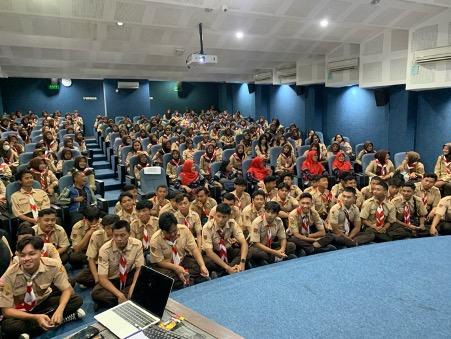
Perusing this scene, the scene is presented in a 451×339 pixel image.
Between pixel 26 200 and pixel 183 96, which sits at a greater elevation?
pixel 183 96

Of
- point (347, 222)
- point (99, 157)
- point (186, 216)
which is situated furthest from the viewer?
point (99, 157)

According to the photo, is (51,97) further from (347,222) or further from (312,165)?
(347,222)

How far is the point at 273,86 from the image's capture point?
547 inches

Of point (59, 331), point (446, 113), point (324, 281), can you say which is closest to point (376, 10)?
point (446, 113)

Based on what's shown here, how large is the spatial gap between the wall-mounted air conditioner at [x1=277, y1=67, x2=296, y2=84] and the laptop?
10.00 metres

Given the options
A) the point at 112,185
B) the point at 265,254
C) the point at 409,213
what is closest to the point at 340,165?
the point at 409,213

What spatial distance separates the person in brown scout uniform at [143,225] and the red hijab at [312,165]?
3.46m

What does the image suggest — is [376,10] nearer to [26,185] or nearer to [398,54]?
[398,54]

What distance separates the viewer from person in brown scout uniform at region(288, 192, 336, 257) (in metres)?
4.22

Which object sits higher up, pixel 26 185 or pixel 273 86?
pixel 273 86

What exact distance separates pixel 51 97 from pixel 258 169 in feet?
36.1

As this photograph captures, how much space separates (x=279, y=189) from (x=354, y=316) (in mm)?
2429

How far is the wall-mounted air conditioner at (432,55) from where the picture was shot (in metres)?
6.06

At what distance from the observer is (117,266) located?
10.6ft
